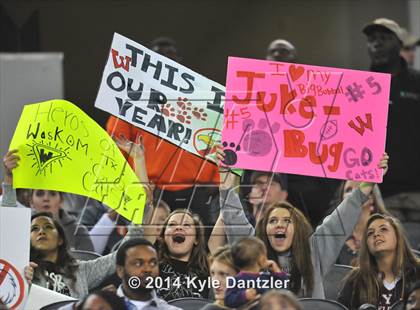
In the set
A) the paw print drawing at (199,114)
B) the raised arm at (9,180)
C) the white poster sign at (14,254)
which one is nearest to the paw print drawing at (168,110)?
the paw print drawing at (199,114)

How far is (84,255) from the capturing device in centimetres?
727

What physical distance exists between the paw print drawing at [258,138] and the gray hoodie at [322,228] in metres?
0.25

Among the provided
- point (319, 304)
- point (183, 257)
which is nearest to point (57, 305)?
point (183, 257)

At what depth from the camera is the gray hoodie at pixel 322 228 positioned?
271 inches

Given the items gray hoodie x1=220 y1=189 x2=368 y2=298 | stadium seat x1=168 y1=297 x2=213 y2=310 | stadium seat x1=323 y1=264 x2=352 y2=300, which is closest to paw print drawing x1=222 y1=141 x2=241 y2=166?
gray hoodie x1=220 y1=189 x2=368 y2=298

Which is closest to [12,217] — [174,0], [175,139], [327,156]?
[175,139]

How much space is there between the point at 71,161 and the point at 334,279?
5.33ft

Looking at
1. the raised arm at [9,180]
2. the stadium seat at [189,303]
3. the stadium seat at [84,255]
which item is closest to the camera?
the stadium seat at [189,303]

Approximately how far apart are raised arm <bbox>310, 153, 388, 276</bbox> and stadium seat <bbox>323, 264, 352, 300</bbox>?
0.33 feet

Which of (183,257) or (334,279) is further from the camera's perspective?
(334,279)

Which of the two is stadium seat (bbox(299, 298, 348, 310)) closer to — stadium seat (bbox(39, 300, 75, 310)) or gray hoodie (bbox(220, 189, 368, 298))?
gray hoodie (bbox(220, 189, 368, 298))

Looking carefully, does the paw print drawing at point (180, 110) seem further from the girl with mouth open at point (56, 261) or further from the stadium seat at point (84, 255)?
the stadium seat at point (84, 255)

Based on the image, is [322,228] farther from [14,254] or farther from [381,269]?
[14,254]

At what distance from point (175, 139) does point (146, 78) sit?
15.0 inches
